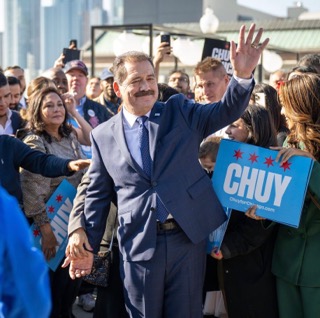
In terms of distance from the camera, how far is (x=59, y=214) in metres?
5.22

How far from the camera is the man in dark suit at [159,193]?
149 inches

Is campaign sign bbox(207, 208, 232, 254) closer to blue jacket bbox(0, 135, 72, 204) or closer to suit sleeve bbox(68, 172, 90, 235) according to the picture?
suit sleeve bbox(68, 172, 90, 235)

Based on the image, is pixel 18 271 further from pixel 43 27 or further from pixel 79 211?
pixel 43 27

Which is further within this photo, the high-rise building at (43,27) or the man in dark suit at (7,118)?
the high-rise building at (43,27)

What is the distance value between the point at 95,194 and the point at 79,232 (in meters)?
0.23

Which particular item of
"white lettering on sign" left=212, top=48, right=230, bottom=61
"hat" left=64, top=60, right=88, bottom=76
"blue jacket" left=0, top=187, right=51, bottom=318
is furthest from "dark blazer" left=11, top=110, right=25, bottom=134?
"blue jacket" left=0, top=187, right=51, bottom=318

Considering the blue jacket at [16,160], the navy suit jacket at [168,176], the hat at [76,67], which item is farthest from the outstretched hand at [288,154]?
the hat at [76,67]

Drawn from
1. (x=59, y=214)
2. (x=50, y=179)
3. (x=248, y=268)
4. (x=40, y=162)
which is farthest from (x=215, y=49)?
(x=248, y=268)

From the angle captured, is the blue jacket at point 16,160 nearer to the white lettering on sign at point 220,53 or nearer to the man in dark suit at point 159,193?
the man in dark suit at point 159,193

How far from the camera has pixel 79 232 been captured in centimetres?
400

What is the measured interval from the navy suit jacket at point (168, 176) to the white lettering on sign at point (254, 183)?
15 cm

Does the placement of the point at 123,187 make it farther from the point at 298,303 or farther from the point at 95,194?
the point at 298,303

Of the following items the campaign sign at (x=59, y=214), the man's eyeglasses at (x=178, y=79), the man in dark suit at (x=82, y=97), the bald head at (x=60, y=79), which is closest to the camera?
the campaign sign at (x=59, y=214)

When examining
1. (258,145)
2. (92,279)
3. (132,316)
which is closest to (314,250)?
(258,145)
